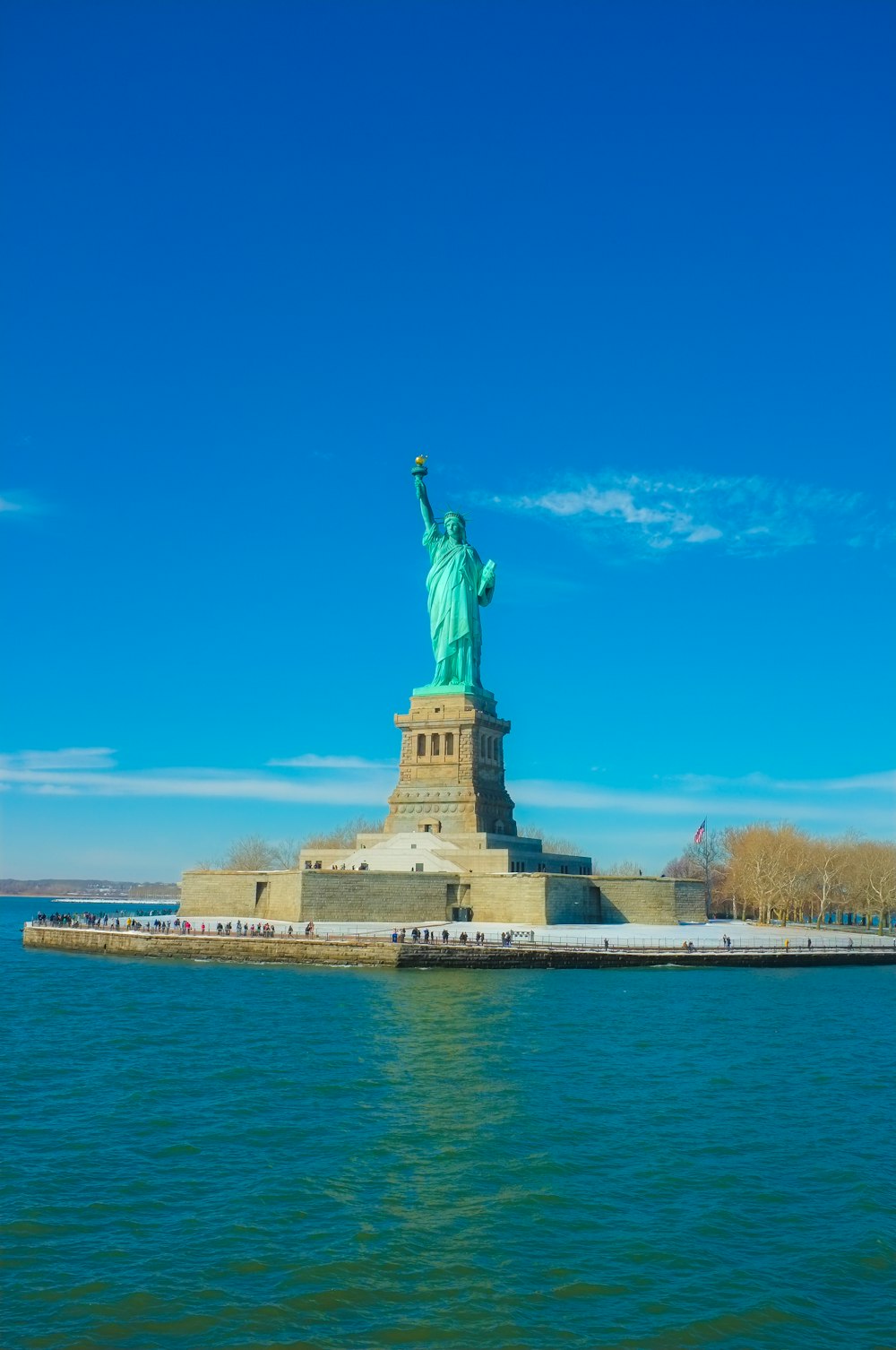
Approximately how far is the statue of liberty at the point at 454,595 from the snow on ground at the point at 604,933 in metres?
14.7

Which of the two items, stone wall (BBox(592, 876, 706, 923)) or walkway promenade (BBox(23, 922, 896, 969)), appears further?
stone wall (BBox(592, 876, 706, 923))

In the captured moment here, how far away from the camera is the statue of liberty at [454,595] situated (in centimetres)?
6034

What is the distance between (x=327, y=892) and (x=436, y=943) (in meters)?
8.38

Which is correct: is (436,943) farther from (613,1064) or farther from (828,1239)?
(828,1239)

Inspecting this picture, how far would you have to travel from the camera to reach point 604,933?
48562mm

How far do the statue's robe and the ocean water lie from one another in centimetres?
3354

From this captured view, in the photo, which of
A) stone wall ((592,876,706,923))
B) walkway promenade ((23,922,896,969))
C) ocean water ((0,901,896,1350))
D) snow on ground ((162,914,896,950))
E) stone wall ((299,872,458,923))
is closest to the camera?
ocean water ((0,901,896,1350))

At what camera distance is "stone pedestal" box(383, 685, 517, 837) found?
5678cm

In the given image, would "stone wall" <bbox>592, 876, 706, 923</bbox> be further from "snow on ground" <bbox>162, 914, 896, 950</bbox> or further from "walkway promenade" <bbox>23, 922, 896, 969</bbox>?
"walkway promenade" <bbox>23, 922, 896, 969</bbox>

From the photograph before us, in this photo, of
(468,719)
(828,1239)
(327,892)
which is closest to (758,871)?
(468,719)

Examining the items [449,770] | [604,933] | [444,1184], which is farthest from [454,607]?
[444,1184]

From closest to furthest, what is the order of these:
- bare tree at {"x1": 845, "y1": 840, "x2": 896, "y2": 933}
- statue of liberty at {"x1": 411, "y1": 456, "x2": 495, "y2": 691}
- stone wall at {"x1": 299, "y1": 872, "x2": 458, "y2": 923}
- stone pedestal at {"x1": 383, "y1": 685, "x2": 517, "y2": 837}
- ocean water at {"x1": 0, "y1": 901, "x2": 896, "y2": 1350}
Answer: ocean water at {"x1": 0, "y1": 901, "x2": 896, "y2": 1350} < stone wall at {"x1": 299, "y1": 872, "x2": 458, "y2": 923} < stone pedestal at {"x1": 383, "y1": 685, "x2": 517, "y2": 837} < statue of liberty at {"x1": 411, "y1": 456, "x2": 495, "y2": 691} < bare tree at {"x1": 845, "y1": 840, "x2": 896, "y2": 933}

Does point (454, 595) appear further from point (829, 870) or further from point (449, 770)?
point (829, 870)

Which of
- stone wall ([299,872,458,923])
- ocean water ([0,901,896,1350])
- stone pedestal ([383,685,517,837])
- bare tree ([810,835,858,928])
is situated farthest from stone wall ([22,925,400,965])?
bare tree ([810,835,858,928])
